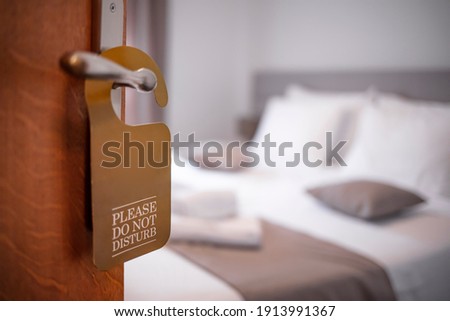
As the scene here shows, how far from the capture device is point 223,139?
2.93 metres

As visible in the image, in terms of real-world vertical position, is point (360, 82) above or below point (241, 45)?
below

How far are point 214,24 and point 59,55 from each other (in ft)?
8.72

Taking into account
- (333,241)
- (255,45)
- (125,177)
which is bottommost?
(333,241)

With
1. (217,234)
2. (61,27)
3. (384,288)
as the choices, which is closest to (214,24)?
(217,234)

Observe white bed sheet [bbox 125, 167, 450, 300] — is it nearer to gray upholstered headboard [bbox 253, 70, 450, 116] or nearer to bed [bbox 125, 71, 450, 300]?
bed [bbox 125, 71, 450, 300]

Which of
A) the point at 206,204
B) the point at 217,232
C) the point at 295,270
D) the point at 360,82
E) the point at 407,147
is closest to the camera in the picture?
the point at 295,270

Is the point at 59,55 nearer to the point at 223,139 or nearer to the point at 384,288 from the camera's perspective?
the point at 384,288

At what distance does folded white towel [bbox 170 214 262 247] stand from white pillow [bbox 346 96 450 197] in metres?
0.69

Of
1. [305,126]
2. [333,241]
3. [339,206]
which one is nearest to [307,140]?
[305,126]

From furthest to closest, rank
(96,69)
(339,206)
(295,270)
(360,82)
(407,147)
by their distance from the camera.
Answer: (360,82)
(407,147)
(339,206)
(295,270)
(96,69)

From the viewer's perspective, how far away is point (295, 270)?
94 centimetres

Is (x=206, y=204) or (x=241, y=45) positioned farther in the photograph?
(x=241, y=45)

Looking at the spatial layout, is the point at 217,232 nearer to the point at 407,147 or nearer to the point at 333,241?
the point at 333,241

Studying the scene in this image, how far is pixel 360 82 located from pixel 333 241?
4.03 ft
